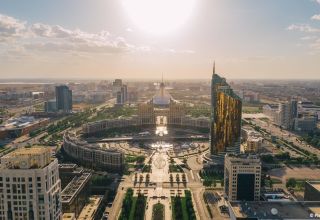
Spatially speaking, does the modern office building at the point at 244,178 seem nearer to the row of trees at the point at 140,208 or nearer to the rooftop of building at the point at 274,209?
the row of trees at the point at 140,208

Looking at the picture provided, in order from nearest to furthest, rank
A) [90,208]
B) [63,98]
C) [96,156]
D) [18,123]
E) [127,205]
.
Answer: [90,208]
[127,205]
[96,156]
[18,123]
[63,98]

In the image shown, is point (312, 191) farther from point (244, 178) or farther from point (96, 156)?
point (96, 156)

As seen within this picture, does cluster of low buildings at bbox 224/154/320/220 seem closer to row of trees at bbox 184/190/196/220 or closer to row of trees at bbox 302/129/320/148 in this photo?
row of trees at bbox 184/190/196/220

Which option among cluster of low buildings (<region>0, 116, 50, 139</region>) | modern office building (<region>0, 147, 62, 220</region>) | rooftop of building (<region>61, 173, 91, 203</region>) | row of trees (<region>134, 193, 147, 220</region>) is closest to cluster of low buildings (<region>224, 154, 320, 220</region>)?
row of trees (<region>134, 193, 147, 220</region>)

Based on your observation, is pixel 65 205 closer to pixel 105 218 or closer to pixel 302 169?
pixel 105 218

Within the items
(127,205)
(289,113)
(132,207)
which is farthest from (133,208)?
(289,113)

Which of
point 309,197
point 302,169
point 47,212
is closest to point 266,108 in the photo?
point 302,169

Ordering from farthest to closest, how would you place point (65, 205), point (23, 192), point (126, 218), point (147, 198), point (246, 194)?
point (147, 198), point (246, 194), point (126, 218), point (65, 205), point (23, 192)
